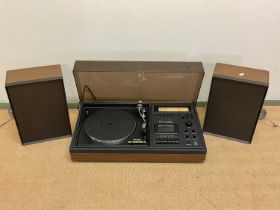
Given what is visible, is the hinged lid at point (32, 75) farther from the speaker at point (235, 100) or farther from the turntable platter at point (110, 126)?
the speaker at point (235, 100)

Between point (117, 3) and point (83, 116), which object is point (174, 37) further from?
point (83, 116)

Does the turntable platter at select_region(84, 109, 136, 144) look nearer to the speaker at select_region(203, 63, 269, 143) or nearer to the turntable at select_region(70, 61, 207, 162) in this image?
the turntable at select_region(70, 61, 207, 162)

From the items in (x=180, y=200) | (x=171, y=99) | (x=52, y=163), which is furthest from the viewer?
(x=171, y=99)

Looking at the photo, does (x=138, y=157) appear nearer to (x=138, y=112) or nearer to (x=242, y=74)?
(x=138, y=112)

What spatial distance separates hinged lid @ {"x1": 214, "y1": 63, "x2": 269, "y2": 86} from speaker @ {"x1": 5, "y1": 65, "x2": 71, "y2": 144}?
18.1 inches

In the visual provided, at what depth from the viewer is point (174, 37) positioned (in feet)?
3.39

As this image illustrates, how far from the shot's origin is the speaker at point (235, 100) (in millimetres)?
931

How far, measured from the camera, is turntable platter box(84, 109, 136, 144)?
0.97 metres

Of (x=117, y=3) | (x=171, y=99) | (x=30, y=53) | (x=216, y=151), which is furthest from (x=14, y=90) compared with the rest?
(x=216, y=151)

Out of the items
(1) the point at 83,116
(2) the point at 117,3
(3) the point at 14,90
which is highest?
(2) the point at 117,3

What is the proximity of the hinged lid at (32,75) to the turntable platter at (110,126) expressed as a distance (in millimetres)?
181

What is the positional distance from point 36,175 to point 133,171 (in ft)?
0.92

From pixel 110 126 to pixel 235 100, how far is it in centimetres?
38

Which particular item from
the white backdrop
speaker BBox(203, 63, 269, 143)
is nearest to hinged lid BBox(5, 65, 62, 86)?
the white backdrop
